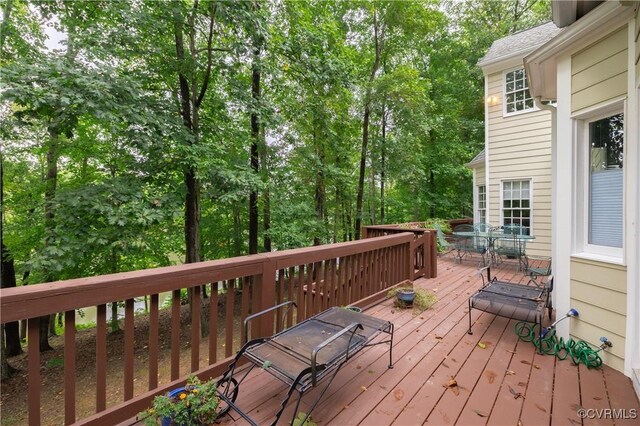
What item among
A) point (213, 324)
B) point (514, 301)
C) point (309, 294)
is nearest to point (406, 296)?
point (514, 301)

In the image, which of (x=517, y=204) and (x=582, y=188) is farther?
(x=517, y=204)

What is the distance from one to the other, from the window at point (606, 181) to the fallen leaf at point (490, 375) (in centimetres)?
159

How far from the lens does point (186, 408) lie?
161cm

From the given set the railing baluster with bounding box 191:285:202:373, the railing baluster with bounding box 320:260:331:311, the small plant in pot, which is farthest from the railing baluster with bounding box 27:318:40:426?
the small plant in pot

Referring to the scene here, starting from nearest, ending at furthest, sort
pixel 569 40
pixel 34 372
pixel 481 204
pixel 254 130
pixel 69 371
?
1. pixel 34 372
2. pixel 69 371
3. pixel 569 40
4. pixel 254 130
5. pixel 481 204

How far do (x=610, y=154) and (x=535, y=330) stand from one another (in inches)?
76.2

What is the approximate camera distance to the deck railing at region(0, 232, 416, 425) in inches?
55.4

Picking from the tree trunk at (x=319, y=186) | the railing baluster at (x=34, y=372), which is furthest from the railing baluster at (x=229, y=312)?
the tree trunk at (x=319, y=186)

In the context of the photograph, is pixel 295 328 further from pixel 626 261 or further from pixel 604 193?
pixel 604 193

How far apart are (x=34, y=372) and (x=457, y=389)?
8.70ft

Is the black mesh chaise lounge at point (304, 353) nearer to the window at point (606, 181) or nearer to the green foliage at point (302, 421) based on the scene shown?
the green foliage at point (302, 421)

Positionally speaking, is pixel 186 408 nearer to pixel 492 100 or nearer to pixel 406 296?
pixel 406 296

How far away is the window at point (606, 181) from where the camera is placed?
245 centimetres

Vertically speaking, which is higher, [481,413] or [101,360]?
[101,360]
